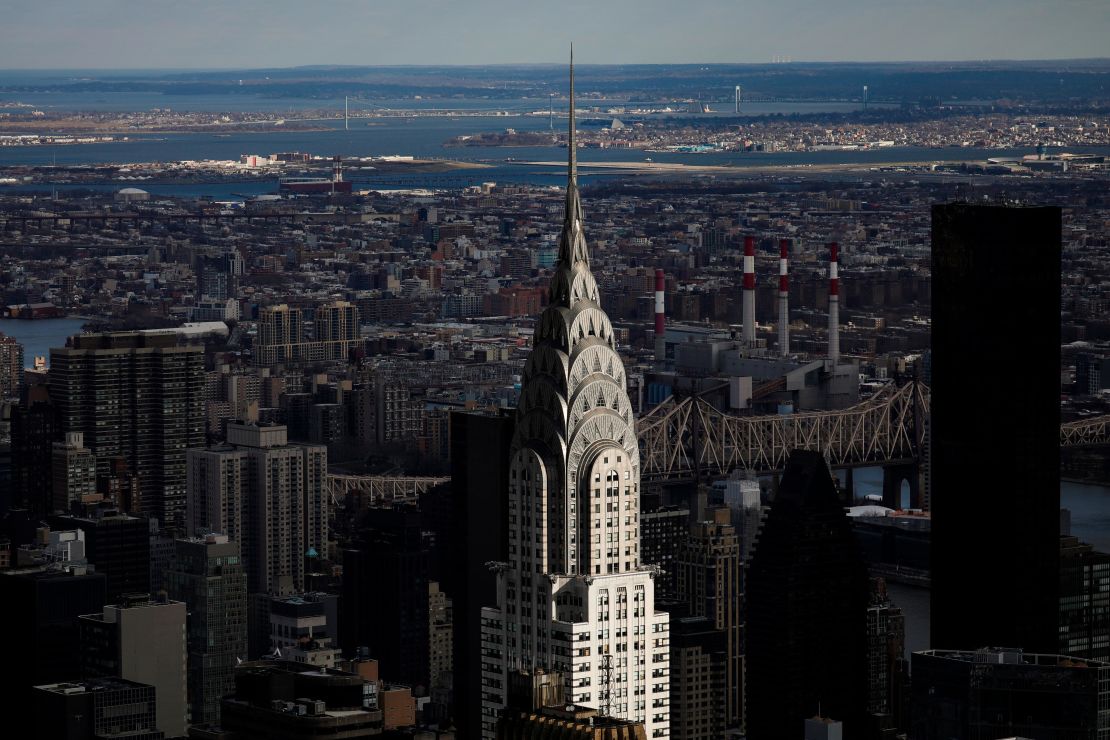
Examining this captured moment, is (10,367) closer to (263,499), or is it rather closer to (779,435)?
(779,435)

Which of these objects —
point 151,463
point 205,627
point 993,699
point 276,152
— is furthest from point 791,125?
point 993,699

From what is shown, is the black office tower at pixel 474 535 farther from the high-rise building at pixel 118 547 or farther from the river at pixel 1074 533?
the high-rise building at pixel 118 547

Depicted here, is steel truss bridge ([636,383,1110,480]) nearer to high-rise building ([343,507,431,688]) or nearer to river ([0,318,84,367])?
high-rise building ([343,507,431,688])

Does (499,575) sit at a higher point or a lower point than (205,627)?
higher

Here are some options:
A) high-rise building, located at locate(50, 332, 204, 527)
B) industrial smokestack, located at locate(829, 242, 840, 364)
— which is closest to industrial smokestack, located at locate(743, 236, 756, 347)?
industrial smokestack, located at locate(829, 242, 840, 364)

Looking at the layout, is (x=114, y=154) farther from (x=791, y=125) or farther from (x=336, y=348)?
(x=336, y=348)

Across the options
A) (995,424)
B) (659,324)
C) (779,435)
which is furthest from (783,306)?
(995,424)
